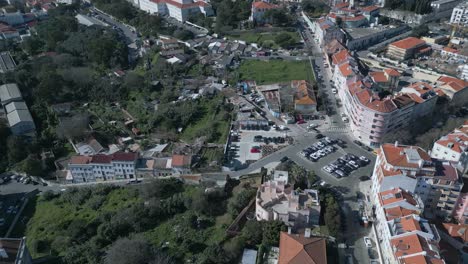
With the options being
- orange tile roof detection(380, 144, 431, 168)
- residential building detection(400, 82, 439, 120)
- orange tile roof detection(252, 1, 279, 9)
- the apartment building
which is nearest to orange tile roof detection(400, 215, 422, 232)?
the apartment building

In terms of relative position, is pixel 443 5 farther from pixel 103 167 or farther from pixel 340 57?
pixel 103 167

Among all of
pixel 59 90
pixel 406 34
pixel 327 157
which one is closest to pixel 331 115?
pixel 327 157

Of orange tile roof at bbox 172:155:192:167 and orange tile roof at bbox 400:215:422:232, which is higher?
orange tile roof at bbox 400:215:422:232

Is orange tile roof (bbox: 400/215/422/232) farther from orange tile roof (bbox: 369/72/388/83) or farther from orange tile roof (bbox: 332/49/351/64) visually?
orange tile roof (bbox: 332/49/351/64)

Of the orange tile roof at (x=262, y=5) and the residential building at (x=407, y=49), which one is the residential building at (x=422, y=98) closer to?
the residential building at (x=407, y=49)

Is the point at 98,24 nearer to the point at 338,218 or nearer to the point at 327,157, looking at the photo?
the point at 327,157

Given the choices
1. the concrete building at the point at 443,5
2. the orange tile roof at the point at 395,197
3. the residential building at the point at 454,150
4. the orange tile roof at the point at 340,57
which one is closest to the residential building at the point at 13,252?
the orange tile roof at the point at 395,197
